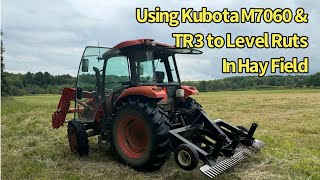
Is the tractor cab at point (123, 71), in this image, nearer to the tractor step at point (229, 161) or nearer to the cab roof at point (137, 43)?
the cab roof at point (137, 43)

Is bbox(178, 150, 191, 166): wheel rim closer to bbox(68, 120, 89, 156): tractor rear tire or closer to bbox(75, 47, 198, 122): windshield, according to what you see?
bbox(75, 47, 198, 122): windshield

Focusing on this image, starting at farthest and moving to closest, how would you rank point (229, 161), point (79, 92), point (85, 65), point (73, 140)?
point (79, 92)
point (73, 140)
point (85, 65)
point (229, 161)

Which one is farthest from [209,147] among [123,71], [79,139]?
[79,139]

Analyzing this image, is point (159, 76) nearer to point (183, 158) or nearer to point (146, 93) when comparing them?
point (146, 93)

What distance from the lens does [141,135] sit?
678cm

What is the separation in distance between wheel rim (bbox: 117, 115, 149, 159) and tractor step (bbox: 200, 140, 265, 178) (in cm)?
149

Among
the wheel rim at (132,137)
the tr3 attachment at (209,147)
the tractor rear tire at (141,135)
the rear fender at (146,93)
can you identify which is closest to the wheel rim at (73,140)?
the tractor rear tire at (141,135)

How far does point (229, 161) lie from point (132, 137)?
199 centimetres

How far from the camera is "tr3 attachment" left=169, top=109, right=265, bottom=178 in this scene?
5586 mm

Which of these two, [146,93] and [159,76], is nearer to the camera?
[146,93]

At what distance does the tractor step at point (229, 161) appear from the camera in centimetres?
549

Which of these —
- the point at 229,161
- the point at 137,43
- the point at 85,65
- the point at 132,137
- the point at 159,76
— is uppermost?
the point at 137,43

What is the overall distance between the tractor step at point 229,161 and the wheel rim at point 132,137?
149cm

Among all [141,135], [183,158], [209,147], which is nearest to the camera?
[183,158]
